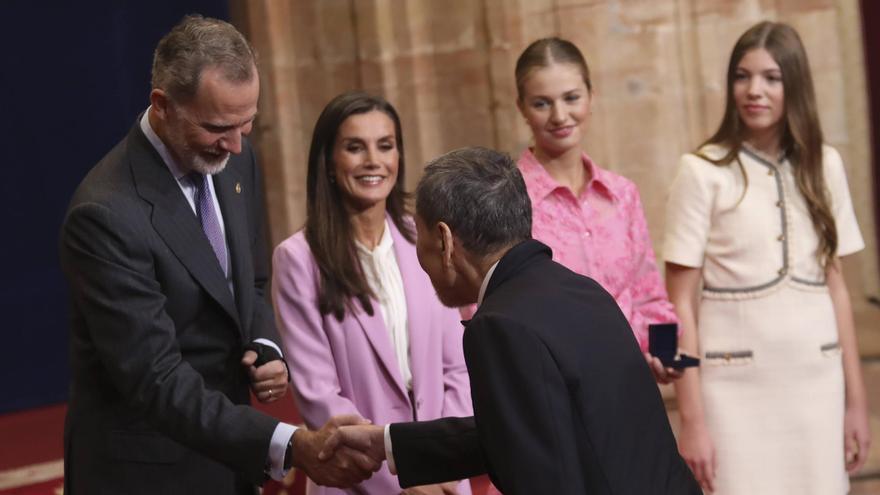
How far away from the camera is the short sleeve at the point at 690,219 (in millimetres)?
4191

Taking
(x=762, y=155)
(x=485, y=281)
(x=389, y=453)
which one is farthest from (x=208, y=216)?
(x=762, y=155)

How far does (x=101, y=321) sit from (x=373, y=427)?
0.64m

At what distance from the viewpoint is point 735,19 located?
5.73 meters

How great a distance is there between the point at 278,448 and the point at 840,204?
202cm

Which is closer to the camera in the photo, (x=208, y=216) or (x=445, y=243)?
(x=445, y=243)

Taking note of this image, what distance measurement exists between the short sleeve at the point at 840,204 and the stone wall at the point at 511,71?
1.40 meters

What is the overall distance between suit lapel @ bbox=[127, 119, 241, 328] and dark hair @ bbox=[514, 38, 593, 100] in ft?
4.46

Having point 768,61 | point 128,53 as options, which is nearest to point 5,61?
point 128,53

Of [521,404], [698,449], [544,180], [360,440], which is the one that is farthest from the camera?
[698,449]

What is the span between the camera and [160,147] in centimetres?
314

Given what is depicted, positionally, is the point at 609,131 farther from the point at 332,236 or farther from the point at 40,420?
the point at 40,420

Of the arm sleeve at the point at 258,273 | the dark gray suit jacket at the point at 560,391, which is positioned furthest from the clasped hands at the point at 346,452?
the dark gray suit jacket at the point at 560,391

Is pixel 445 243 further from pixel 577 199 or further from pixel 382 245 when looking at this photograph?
pixel 577 199

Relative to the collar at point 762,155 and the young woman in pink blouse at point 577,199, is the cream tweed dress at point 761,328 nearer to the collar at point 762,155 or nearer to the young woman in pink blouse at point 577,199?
the collar at point 762,155
